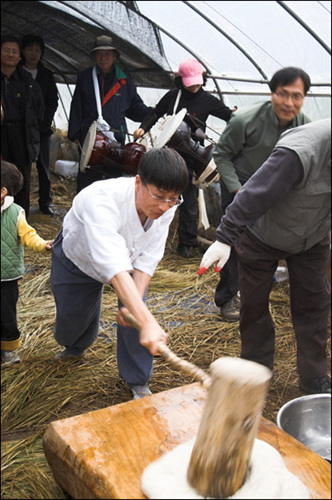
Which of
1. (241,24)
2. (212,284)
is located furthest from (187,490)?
(241,24)

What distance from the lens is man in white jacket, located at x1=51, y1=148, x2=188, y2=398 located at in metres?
2.10

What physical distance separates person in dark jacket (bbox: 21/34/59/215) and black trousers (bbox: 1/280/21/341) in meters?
3.43

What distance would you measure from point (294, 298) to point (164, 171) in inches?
41.4

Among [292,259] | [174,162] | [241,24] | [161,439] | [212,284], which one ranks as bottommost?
[212,284]

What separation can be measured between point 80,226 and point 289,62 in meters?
3.17

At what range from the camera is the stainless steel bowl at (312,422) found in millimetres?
2500

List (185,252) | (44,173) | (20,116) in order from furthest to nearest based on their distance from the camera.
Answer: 1. (44,173)
2. (185,252)
3. (20,116)

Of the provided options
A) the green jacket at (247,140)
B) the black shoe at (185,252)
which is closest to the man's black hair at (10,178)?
the green jacket at (247,140)

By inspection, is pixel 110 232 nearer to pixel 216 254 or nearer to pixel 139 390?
pixel 216 254

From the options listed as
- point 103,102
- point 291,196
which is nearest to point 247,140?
point 291,196

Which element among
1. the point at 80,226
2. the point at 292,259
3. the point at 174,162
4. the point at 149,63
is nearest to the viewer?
the point at 174,162

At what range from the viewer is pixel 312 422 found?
8.36 feet

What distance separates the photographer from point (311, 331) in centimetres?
277

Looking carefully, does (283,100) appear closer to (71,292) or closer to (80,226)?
(80,226)
